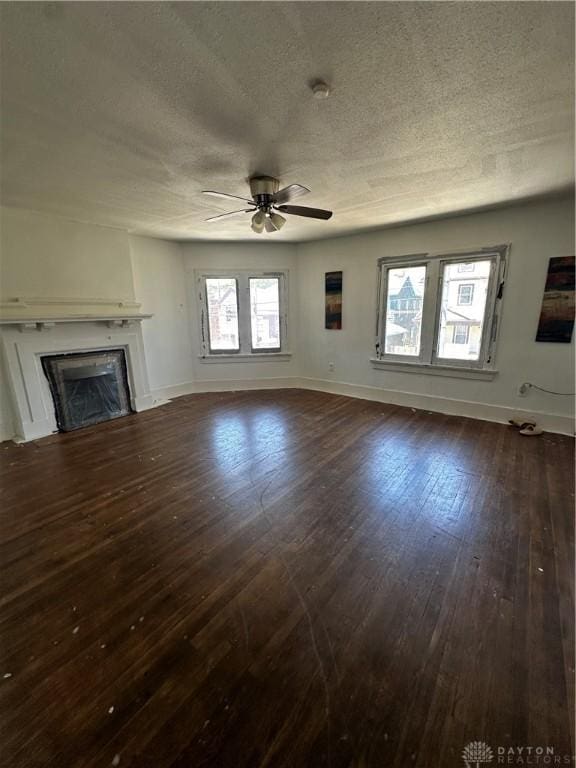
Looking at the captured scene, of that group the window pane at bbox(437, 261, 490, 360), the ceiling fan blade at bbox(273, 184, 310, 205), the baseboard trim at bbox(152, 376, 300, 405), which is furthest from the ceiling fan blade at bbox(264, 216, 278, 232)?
the baseboard trim at bbox(152, 376, 300, 405)

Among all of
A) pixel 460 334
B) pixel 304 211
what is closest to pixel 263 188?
pixel 304 211

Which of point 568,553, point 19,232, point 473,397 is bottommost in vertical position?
point 568,553

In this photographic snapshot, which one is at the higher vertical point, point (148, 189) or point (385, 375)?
point (148, 189)

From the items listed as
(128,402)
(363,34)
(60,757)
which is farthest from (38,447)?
(363,34)

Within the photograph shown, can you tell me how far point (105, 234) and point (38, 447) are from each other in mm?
2971

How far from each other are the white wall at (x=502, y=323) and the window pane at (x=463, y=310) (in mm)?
266

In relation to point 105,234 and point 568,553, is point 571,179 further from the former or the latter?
point 105,234

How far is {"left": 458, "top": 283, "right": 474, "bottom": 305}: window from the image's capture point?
4.07 metres

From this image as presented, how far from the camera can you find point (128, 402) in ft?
15.5

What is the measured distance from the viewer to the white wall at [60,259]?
349 centimetres

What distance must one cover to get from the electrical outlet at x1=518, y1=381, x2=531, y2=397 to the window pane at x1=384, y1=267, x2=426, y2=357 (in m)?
1.35

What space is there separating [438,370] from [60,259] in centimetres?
538

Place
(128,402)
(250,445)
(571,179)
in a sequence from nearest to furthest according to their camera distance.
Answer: (571,179)
(250,445)
(128,402)

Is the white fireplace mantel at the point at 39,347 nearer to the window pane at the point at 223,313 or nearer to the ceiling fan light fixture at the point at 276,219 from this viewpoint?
the window pane at the point at 223,313
